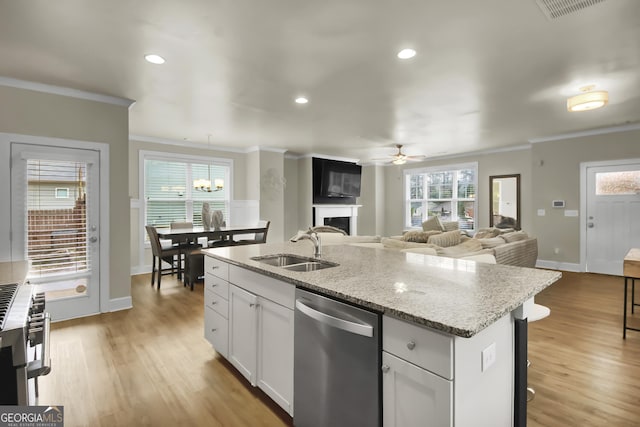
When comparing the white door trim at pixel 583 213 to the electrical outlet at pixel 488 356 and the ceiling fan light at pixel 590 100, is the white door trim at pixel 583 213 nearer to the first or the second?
the ceiling fan light at pixel 590 100

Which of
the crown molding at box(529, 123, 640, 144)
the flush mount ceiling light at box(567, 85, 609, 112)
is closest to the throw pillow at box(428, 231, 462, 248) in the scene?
the flush mount ceiling light at box(567, 85, 609, 112)

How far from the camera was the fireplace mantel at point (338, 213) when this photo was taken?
821 centimetres

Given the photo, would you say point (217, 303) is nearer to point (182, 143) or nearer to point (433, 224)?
point (182, 143)

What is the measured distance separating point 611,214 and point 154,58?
23.8 feet

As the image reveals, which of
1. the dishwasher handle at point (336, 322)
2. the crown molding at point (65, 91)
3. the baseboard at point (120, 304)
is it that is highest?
the crown molding at point (65, 91)

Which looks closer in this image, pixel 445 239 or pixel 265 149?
pixel 445 239

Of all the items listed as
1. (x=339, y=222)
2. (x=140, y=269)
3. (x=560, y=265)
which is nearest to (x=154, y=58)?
(x=140, y=269)

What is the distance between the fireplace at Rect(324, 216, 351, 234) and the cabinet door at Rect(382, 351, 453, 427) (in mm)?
7228

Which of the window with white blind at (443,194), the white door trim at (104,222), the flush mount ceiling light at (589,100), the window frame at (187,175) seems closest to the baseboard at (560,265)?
the window with white blind at (443,194)

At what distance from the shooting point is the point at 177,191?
21.5 ft

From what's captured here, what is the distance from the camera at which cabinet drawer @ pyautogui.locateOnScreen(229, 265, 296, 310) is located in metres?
1.81

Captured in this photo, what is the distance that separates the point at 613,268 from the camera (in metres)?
5.62

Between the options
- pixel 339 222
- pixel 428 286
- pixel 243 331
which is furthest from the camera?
pixel 339 222

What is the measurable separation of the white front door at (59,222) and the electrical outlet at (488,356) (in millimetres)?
4101
